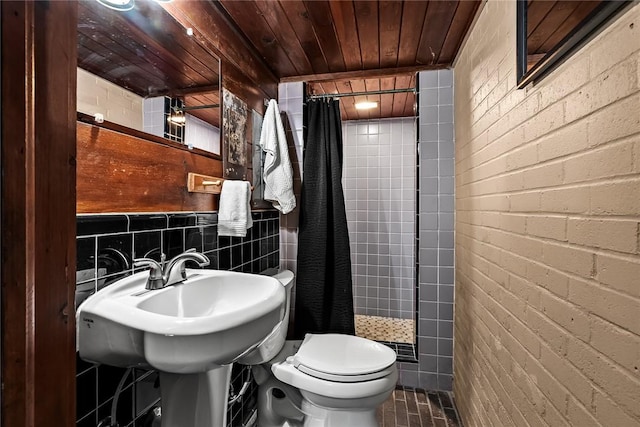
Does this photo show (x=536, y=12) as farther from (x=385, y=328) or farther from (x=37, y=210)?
(x=385, y=328)

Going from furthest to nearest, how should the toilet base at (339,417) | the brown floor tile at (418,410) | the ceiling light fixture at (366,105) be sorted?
1. the ceiling light fixture at (366,105)
2. the brown floor tile at (418,410)
3. the toilet base at (339,417)

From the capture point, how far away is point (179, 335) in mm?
634

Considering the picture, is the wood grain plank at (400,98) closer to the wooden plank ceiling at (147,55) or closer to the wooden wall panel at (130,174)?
the wooden plank ceiling at (147,55)

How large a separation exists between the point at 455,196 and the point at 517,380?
115cm

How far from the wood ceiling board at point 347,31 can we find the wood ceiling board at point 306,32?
Answer: 0.42 feet

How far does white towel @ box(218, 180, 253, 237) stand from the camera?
1.40m

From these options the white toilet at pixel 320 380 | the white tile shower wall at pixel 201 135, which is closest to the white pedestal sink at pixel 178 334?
the white toilet at pixel 320 380

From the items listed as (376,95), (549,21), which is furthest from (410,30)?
(549,21)

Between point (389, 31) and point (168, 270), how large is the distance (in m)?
1.55

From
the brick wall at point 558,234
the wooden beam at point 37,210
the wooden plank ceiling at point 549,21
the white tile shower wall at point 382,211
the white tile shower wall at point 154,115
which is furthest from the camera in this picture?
the white tile shower wall at point 382,211

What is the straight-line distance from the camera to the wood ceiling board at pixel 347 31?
142cm

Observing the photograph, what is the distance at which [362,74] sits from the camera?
81.3 inches

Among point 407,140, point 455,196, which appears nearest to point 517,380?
point 455,196

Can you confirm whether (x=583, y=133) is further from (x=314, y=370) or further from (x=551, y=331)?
(x=314, y=370)
